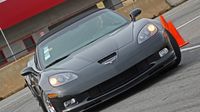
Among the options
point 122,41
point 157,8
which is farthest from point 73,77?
point 157,8

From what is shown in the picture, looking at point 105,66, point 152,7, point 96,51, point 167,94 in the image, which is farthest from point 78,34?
point 152,7

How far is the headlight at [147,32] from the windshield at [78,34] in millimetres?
850

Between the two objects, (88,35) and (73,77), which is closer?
(73,77)

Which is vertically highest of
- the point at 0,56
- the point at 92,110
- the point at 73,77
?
the point at 73,77

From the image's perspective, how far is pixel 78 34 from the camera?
10125mm

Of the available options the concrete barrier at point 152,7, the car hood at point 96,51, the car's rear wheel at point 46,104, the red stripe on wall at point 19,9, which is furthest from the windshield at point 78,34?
the red stripe on wall at point 19,9

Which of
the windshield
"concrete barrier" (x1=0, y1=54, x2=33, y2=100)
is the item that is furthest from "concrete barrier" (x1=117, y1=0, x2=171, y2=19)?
the windshield

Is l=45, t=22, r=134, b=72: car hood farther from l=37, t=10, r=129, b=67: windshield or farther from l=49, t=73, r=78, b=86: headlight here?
l=37, t=10, r=129, b=67: windshield

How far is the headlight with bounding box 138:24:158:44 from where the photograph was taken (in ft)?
29.0

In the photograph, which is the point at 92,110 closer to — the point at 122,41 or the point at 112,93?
the point at 112,93

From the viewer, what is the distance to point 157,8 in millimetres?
26141

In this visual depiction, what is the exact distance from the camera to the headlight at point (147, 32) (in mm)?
8852

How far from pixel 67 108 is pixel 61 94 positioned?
0.83 ft

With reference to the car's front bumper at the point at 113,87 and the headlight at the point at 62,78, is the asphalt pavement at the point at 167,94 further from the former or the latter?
the headlight at the point at 62,78
